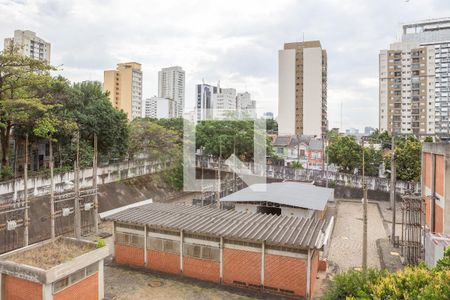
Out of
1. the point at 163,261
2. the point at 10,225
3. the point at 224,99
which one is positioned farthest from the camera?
the point at 224,99

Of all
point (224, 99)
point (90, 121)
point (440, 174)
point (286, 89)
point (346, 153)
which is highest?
point (224, 99)

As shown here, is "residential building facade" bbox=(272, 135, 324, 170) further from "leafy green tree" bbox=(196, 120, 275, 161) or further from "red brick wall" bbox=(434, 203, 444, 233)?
"red brick wall" bbox=(434, 203, 444, 233)

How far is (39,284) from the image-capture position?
32.8 feet

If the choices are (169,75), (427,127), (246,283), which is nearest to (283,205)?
(246,283)

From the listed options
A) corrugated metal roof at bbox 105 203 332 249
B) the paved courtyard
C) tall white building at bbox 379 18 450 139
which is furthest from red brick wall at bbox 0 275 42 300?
tall white building at bbox 379 18 450 139

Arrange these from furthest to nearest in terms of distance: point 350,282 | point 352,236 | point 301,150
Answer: point 301,150, point 352,236, point 350,282

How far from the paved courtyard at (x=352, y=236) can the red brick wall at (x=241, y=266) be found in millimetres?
4983

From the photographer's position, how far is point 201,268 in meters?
13.6

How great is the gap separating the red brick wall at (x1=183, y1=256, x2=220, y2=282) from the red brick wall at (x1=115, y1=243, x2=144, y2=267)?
88.0 inches

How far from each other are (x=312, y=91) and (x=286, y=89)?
509cm

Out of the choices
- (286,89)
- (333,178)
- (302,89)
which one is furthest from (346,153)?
(286,89)

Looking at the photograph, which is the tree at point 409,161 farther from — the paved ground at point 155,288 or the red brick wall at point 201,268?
the paved ground at point 155,288

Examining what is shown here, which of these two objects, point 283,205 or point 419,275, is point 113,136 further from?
point 419,275

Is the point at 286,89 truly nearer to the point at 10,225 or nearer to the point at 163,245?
the point at 163,245
